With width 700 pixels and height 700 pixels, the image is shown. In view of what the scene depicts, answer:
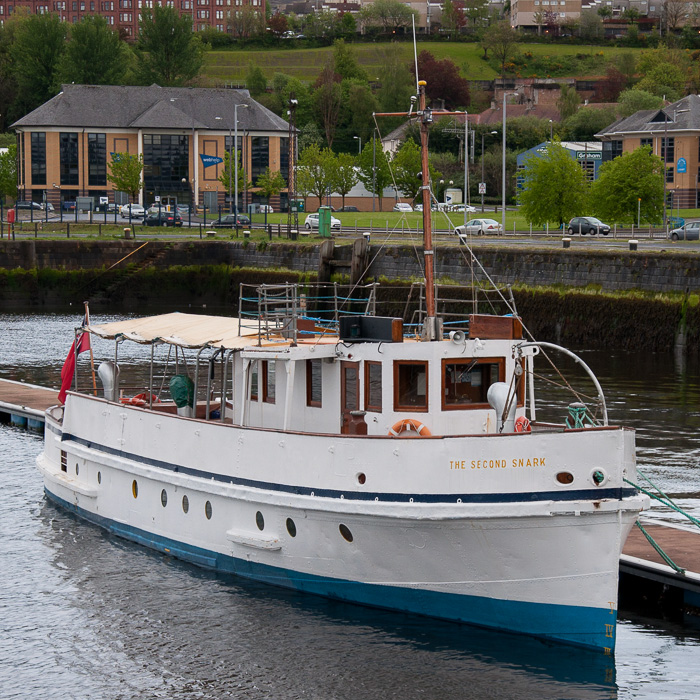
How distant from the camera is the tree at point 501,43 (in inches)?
6462

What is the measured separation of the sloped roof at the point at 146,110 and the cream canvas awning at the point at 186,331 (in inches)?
2816

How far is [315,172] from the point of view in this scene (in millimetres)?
83375

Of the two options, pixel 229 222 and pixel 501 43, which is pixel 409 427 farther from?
pixel 501 43

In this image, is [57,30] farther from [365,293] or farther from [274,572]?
[274,572]

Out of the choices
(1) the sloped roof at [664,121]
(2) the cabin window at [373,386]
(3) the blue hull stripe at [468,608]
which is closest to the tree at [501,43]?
(1) the sloped roof at [664,121]

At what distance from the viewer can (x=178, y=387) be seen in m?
18.7

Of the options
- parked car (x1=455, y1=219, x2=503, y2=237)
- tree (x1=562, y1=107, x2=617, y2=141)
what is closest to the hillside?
tree (x1=562, y1=107, x2=617, y2=141)

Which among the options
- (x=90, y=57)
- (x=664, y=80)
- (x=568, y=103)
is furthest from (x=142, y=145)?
(x=664, y=80)

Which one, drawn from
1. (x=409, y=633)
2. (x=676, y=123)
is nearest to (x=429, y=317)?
(x=409, y=633)

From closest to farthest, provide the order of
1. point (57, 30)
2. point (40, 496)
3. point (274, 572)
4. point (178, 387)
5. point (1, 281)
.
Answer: point (274, 572)
point (178, 387)
point (40, 496)
point (1, 281)
point (57, 30)

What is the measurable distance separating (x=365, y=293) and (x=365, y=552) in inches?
1395

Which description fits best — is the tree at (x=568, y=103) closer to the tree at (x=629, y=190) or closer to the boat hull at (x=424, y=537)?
the tree at (x=629, y=190)

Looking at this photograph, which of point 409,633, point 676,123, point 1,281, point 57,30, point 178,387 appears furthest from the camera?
point 57,30

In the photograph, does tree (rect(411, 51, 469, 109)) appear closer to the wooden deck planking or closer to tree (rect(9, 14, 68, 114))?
tree (rect(9, 14, 68, 114))
